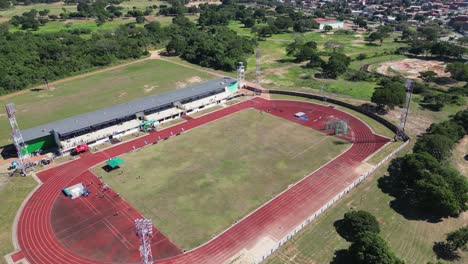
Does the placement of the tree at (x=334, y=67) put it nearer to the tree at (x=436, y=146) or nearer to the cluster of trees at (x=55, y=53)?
the tree at (x=436, y=146)

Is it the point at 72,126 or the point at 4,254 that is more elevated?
the point at 72,126

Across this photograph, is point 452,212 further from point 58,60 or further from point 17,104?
point 58,60

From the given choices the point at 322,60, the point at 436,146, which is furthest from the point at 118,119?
the point at 322,60

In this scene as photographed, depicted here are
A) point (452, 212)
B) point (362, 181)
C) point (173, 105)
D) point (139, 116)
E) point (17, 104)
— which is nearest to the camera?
point (452, 212)

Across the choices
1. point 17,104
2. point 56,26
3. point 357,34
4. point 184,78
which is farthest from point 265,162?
point 56,26

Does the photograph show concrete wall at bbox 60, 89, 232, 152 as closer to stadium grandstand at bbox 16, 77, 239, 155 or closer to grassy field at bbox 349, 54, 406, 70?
stadium grandstand at bbox 16, 77, 239, 155

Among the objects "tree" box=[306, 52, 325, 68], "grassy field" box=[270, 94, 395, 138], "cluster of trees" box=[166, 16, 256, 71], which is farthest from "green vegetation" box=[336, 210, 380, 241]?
"tree" box=[306, 52, 325, 68]

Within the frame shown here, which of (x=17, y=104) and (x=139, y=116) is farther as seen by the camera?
(x=17, y=104)
